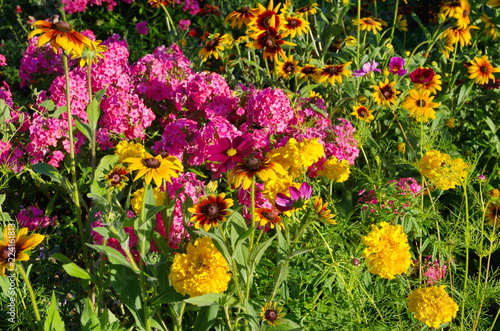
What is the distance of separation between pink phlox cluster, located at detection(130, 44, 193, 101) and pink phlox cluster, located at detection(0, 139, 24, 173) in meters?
0.65

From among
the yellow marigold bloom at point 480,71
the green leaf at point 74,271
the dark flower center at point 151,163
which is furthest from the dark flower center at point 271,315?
the yellow marigold bloom at point 480,71

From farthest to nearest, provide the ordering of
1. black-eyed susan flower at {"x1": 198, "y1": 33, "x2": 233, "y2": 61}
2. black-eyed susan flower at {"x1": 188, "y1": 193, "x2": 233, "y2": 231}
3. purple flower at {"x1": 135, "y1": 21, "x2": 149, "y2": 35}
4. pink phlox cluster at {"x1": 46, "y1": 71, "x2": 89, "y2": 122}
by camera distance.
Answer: purple flower at {"x1": 135, "y1": 21, "x2": 149, "y2": 35}, black-eyed susan flower at {"x1": 198, "y1": 33, "x2": 233, "y2": 61}, pink phlox cluster at {"x1": 46, "y1": 71, "x2": 89, "y2": 122}, black-eyed susan flower at {"x1": 188, "y1": 193, "x2": 233, "y2": 231}

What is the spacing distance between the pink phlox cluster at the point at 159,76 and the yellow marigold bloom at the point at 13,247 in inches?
49.5

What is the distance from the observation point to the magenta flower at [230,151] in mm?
1456

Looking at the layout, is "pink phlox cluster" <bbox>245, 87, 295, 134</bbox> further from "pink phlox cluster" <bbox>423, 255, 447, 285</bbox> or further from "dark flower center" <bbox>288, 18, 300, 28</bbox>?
"pink phlox cluster" <bbox>423, 255, 447, 285</bbox>

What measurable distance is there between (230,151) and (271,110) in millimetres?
939

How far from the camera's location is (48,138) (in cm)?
233

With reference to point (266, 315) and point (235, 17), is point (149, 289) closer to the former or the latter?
point (266, 315)

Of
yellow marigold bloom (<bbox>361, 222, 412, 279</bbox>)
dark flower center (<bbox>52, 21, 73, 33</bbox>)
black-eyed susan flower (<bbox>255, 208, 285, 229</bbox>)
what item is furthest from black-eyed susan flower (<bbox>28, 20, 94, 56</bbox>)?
yellow marigold bloom (<bbox>361, 222, 412, 279</bbox>)

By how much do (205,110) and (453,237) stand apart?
4.07 ft

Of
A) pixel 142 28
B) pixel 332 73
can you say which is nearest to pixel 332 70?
pixel 332 73

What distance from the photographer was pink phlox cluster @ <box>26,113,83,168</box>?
7.66ft

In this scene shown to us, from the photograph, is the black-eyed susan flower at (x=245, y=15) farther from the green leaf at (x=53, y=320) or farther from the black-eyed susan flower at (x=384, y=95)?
the green leaf at (x=53, y=320)

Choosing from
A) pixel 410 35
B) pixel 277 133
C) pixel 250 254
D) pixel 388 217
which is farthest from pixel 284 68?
pixel 410 35
